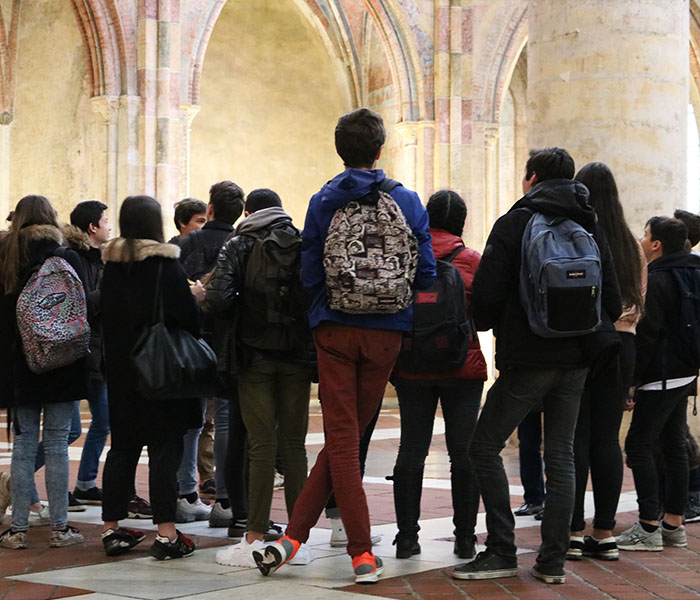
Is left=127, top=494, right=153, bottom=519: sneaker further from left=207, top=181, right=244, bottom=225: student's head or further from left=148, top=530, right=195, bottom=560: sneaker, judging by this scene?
left=207, top=181, right=244, bottom=225: student's head

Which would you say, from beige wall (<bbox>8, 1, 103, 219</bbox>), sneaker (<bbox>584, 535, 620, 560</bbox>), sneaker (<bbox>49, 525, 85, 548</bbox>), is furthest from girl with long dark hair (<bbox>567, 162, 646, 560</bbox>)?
beige wall (<bbox>8, 1, 103, 219</bbox>)

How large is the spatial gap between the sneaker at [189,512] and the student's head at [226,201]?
1410mm

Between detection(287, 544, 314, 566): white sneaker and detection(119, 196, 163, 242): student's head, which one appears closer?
detection(287, 544, 314, 566): white sneaker

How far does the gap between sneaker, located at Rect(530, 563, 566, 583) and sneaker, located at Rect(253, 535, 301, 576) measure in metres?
0.88

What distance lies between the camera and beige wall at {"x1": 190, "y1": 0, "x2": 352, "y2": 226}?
24531 mm

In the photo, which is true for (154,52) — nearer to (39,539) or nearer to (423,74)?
(423,74)

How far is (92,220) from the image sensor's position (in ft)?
19.9

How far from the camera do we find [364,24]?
24391mm

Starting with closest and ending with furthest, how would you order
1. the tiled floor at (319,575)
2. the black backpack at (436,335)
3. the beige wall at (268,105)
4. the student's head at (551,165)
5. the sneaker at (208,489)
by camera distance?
1. the tiled floor at (319,575)
2. the student's head at (551,165)
3. the black backpack at (436,335)
4. the sneaker at (208,489)
5. the beige wall at (268,105)

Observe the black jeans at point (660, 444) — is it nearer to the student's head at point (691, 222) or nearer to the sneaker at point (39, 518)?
the student's head at point (691, 222)

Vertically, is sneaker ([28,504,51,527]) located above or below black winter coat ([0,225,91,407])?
below

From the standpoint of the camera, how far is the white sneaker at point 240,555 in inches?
181

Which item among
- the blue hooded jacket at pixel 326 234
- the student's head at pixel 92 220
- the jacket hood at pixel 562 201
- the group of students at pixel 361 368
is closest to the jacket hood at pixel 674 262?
the group of students at pixel 361 368

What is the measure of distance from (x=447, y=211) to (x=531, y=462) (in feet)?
5.60
